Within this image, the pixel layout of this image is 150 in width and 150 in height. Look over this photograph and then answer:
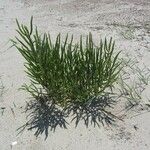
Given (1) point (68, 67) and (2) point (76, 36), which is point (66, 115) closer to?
(1) point (68, 67)

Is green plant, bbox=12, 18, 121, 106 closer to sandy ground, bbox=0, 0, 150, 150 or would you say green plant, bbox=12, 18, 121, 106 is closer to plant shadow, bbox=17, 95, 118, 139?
plant shadow, bbox=17, 95, 118, 139

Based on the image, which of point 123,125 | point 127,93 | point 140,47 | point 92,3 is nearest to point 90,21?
point 92,3

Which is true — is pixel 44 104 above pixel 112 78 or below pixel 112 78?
below

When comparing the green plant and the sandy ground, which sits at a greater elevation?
the green plant

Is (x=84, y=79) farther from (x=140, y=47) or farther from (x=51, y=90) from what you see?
(x=140, y=47)

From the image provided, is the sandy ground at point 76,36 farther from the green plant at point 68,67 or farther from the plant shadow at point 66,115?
the green plant at point 68,67

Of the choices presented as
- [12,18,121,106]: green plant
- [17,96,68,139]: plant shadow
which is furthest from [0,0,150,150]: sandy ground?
[12,18,121,106]: green plant
